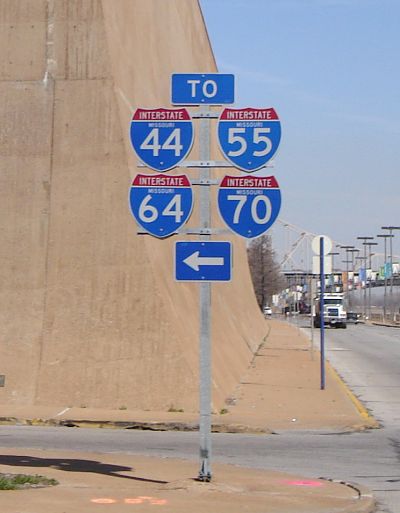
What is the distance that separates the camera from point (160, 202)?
10422mm

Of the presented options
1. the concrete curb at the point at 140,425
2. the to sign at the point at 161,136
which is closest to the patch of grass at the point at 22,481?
the to sign at the point at 161,136

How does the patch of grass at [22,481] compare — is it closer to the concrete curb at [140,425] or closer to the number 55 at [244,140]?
the number 55 at [244,140]

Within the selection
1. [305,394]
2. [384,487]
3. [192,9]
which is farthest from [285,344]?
[384,487]

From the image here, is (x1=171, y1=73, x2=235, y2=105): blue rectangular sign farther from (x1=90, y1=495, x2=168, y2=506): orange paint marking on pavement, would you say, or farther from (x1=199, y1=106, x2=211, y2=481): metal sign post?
(x1=90, y1=495, x2=168, y2=506): orange paint marking on pavement

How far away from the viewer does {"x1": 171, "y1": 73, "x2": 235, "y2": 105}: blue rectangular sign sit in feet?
34.3

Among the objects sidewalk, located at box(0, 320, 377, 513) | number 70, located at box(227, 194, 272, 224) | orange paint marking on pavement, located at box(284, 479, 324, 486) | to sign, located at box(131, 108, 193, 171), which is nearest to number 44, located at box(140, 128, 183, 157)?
to sign, located at box(131, 108, 193, 171)

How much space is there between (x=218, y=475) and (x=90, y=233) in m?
7.84

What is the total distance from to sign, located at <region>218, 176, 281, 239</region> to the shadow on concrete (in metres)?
2.91

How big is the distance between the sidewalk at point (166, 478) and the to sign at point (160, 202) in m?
2.62

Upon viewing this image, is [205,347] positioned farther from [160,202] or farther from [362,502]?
[362,502]

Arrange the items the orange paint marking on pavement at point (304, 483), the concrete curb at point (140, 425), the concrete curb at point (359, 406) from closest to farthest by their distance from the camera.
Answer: the orange paint marking on pavement at point (304, 483) < the concrete curb at point (140, 425) < the concrete curb at point (359, 406)

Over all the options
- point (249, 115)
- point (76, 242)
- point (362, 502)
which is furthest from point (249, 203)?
point (76, 242)

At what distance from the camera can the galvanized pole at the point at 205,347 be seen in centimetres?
1005

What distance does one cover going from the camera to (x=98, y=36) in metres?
18.5
